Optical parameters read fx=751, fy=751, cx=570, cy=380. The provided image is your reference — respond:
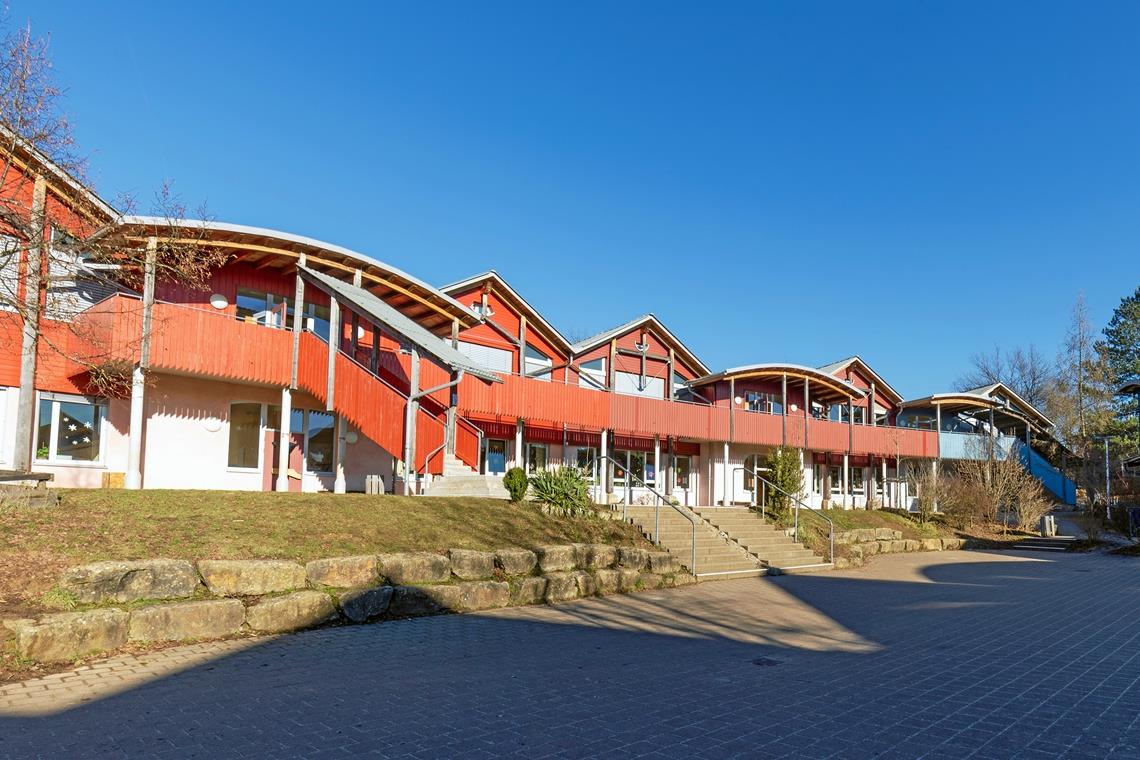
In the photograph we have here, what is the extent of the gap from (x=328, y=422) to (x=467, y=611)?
9.31 metres

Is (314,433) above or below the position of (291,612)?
above

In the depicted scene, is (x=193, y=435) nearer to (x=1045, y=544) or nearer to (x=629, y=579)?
(x=629, y=579)

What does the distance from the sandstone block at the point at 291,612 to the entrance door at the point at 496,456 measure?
46.7 ft

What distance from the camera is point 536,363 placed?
1030 inches

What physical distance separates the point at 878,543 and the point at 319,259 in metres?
19.1

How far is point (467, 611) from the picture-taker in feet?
38.1

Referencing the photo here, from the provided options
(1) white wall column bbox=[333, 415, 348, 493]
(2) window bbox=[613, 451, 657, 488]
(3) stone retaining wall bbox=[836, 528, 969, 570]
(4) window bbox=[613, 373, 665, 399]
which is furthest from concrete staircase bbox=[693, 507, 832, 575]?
(1) white wall column bbox=[333, 415, 348, 493]

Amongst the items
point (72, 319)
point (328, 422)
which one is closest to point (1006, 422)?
point (328, 422)

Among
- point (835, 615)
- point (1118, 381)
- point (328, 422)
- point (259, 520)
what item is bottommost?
point (835, 615)

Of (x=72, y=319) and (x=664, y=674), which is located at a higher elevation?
(x=72, y=319)

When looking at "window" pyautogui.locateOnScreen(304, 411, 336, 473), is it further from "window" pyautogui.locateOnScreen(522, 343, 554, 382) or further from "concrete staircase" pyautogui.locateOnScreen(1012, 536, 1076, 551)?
"concrete staircase" pyautogui.locateOnScreen(1012, 536, 1076, 551)

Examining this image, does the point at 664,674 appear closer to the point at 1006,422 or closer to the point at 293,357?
the point at 293,357

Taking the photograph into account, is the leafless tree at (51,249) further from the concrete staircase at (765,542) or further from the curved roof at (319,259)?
the concrete staircase at (765,542)

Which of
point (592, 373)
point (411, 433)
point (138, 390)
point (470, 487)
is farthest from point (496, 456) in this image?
point (138, 390)
